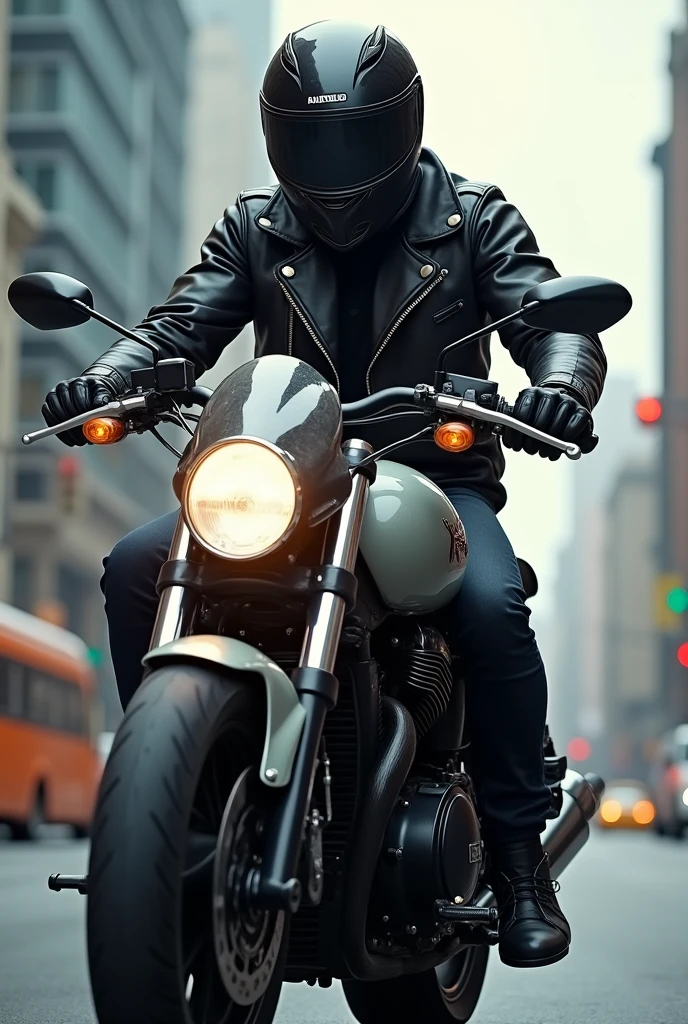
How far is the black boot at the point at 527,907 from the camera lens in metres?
4.01

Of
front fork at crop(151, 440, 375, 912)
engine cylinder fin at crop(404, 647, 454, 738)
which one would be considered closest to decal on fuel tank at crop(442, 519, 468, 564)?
engine cylinder fin at crop(404, 647, 454, 738)

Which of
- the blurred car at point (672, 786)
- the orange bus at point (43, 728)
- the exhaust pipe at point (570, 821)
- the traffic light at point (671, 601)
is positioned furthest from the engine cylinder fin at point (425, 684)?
the blurred car at point (672, 786)

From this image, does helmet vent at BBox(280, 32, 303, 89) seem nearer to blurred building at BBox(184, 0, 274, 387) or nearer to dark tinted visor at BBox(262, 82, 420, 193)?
dark tinted visor at BBox(262, 82, 420, 193)

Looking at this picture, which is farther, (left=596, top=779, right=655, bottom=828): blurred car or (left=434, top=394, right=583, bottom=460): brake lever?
(left=596, top=779, right=655, bottom=828): blurred car

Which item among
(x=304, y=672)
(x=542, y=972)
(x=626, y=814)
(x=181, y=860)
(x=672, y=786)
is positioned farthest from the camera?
(x=626, y=814)

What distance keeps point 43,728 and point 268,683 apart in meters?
21.4

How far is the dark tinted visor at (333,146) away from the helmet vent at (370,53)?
0.31 ft

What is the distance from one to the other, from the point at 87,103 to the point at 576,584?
14032 cm

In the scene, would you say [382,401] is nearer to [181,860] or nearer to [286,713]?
[286,713]

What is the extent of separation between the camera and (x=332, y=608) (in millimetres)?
3328

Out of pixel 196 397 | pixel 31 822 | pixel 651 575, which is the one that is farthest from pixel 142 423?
pixel 651 575

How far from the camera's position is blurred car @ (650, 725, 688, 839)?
2823 cm

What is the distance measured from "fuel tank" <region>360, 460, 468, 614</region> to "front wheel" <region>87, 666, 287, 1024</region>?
62 cm

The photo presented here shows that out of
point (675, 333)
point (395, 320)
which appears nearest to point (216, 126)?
point (675, 333)
